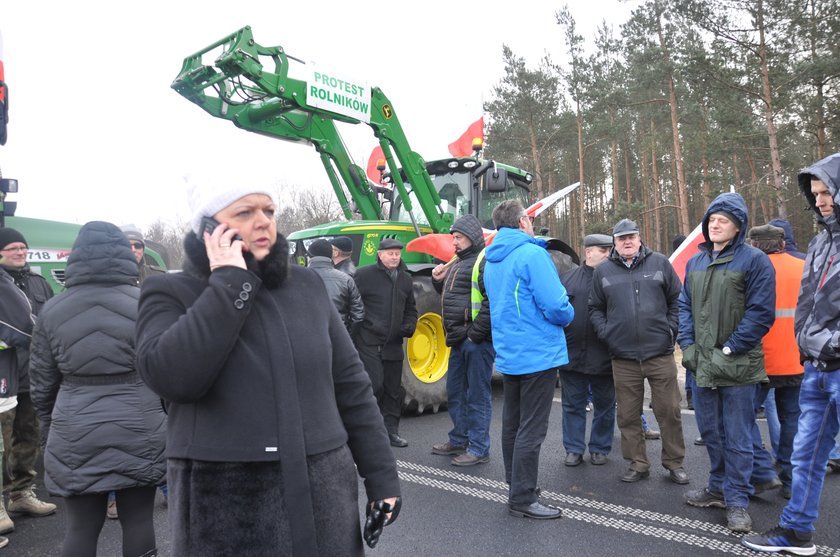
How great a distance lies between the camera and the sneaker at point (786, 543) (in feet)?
11.0

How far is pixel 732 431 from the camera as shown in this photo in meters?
3.90

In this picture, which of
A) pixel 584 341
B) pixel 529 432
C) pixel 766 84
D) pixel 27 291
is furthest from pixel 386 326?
pixel 766 84

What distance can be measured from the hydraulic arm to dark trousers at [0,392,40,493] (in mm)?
3646

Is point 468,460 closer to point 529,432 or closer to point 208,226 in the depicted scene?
point 529,432

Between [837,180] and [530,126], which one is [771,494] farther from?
[530,126]

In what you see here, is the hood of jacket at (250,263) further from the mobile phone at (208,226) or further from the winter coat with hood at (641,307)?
the winter coat with hood at (641,307)

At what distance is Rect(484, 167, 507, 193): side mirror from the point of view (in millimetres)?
7449

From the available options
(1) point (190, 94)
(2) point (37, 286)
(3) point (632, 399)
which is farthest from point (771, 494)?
(1) point (190, 94)

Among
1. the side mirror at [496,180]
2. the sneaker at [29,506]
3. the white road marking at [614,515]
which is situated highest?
the side mirror at [496,180]

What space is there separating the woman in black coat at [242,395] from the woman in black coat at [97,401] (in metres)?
1.20

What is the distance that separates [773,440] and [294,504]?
4370 millimetres

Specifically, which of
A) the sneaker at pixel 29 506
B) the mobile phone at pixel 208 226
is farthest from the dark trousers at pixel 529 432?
the sneaker at pixel 29 506

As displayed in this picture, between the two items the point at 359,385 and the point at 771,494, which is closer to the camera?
the point at 359,385

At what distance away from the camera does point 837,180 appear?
10.7 ft
